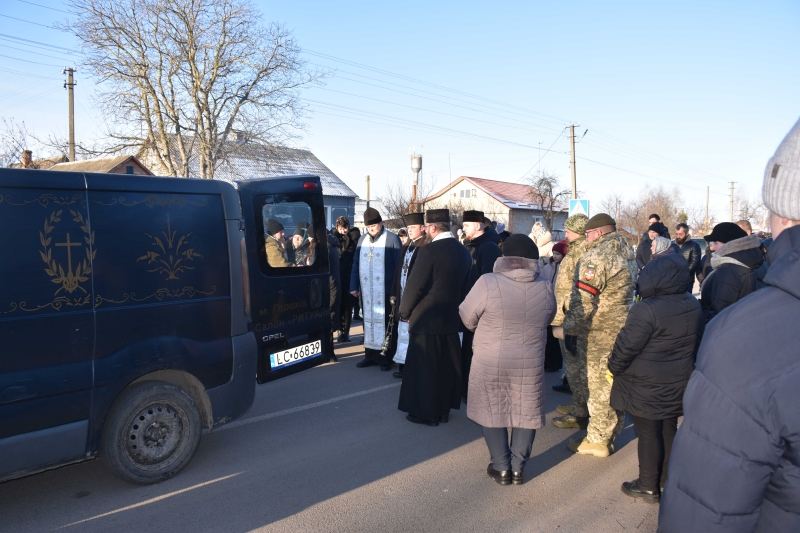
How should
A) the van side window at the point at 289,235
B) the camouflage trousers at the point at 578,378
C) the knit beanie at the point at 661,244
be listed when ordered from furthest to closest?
the knit beanie at the point at 661,244 < the van side window at the point at 289,235 < the camouflage trousers at the point at 578,378

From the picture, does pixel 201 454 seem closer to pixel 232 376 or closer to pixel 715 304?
pixel 232 376

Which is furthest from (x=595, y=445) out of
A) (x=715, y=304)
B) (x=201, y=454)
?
(x=201, y=454)

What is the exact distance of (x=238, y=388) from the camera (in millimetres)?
4688

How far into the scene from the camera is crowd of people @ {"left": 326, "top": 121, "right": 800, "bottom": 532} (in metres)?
1.32

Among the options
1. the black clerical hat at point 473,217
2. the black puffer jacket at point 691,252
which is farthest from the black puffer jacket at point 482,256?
the black puffer jacket at point 691,252

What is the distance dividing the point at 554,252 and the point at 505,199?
46859 mm

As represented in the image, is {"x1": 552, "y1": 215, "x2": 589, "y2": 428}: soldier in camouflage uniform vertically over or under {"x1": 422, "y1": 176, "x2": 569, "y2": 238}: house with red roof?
under

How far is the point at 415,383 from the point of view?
5.62 m

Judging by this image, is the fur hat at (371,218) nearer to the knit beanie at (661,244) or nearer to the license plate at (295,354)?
the license plate at (295,354)

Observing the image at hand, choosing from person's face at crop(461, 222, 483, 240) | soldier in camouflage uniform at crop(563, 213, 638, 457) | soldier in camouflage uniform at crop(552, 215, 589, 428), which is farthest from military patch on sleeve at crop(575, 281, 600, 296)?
person's face at crop(461, 222, 483, 240)

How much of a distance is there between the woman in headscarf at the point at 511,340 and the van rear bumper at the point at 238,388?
1.85 meters

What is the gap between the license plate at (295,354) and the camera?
5.56 meters

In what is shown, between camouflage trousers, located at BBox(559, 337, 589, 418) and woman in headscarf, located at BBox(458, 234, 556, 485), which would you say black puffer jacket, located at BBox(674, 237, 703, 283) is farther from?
woman in headscarf, located at BBox(458, 234, 556, 485)

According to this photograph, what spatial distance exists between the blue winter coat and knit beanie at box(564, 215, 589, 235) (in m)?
4.24
